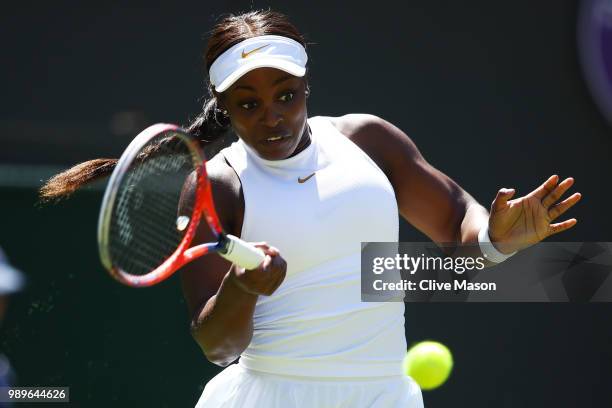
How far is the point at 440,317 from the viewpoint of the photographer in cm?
415

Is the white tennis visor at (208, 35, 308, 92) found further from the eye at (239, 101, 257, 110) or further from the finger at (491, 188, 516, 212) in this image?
the finger at (491, 188, 516, 212)

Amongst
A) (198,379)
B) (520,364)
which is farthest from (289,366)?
(520,364)

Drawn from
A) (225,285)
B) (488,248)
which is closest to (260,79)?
(225,285)

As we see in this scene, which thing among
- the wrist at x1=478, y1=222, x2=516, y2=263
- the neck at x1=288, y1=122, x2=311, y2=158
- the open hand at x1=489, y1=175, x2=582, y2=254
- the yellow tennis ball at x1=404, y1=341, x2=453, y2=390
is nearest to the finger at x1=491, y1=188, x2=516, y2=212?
the open hand at x1=489, y1=175, x2=582, y2=254

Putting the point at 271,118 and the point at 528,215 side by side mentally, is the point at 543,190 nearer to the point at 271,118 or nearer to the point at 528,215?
the point at 528,215

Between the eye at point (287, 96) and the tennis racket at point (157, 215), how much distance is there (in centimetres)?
26

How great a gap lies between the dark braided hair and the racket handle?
63 centimetres

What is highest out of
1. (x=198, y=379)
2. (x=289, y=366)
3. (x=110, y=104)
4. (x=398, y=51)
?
(x=398, y=51)

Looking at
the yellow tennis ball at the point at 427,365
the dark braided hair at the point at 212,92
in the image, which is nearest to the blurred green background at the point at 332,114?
the yellow tennis ball at the point at 427,365

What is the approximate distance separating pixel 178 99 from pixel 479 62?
3.79 feet

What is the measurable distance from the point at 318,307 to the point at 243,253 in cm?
43

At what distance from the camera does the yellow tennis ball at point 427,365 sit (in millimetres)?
3584

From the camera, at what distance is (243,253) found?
7.00 ft

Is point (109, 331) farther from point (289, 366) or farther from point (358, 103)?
point (289, 366)
